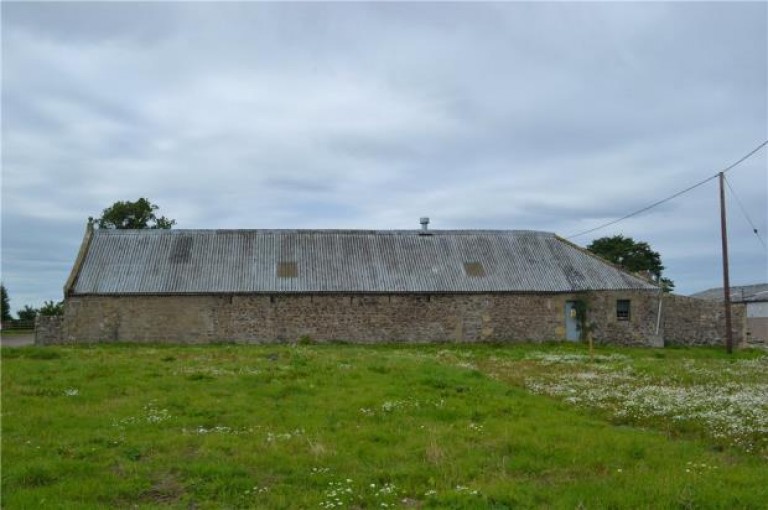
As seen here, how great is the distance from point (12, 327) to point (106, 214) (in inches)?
482

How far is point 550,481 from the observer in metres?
8.32

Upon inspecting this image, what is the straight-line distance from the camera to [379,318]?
3384cm

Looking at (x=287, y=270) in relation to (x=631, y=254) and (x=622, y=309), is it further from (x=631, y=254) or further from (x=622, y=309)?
(x=631, y=254)

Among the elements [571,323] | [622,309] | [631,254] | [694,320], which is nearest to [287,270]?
[571,323]

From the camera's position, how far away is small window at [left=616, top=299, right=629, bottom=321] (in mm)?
35094

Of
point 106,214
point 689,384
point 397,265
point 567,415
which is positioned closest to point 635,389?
point 689,384

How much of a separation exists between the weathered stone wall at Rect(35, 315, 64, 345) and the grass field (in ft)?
49.7

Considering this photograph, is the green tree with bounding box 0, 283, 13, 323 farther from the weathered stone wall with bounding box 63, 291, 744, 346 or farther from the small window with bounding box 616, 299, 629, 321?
the small window with bounding box 616, 299, 629, 321

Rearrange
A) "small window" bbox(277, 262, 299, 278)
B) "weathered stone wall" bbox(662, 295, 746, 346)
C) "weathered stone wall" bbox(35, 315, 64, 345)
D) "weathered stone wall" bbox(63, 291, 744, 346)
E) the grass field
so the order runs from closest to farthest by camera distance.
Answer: the grass field < "weathered stone wall" bbox(63, 291, 744, 346) < "weathered stone wall" bbox(35, 315, 64, 345) < "small window" bbox(277, 262, 299, 278) < "weathered stone wall" bbox(662, 295, 746, 346)

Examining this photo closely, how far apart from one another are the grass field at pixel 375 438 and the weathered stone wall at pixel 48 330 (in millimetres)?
15142

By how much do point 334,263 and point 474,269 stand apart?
25.3 feet

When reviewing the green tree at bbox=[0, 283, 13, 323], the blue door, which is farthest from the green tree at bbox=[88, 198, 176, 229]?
the blue door

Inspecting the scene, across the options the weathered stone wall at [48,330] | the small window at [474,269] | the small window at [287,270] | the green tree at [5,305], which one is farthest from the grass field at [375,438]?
the green tree at [5,305]

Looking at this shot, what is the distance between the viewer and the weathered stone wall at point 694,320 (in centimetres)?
3531
